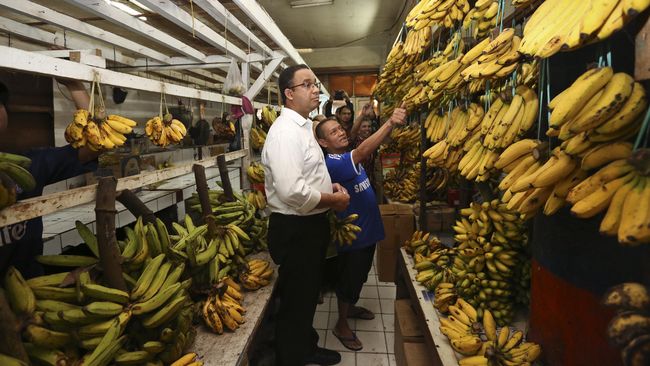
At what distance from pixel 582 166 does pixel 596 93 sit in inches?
7.2

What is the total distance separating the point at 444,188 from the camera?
4.19 meters

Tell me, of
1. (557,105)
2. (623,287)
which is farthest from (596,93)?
(623,287)

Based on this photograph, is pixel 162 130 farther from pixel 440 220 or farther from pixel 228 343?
pixel 440 220

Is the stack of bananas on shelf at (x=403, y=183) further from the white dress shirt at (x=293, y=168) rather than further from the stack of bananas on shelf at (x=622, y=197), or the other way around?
the stack of bananas on shelf at (x=622, y=197)

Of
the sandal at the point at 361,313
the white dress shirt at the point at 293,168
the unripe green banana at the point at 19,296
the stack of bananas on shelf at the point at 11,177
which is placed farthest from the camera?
the sandal at the point at 361,313

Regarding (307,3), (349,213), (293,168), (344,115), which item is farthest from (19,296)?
(307,3)

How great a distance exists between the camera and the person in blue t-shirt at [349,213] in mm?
3084

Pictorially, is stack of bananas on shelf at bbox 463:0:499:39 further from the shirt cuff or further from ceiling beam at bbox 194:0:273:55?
ceiling beam at bbox 194:0:273:55

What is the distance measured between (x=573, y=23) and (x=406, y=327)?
2.04 meters

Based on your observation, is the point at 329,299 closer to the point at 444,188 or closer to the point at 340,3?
the point at 444,188

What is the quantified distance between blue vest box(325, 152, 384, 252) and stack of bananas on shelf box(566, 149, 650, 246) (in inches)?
89.7

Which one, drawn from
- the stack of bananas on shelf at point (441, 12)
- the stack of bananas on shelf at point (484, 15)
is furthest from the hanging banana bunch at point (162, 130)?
the stack of bananas on shelf at point (484, 15)

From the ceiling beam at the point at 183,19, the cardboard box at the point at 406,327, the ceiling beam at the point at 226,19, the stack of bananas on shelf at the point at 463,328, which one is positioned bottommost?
the cardboard box at the point at 406,327

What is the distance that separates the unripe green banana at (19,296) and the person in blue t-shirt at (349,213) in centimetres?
221
